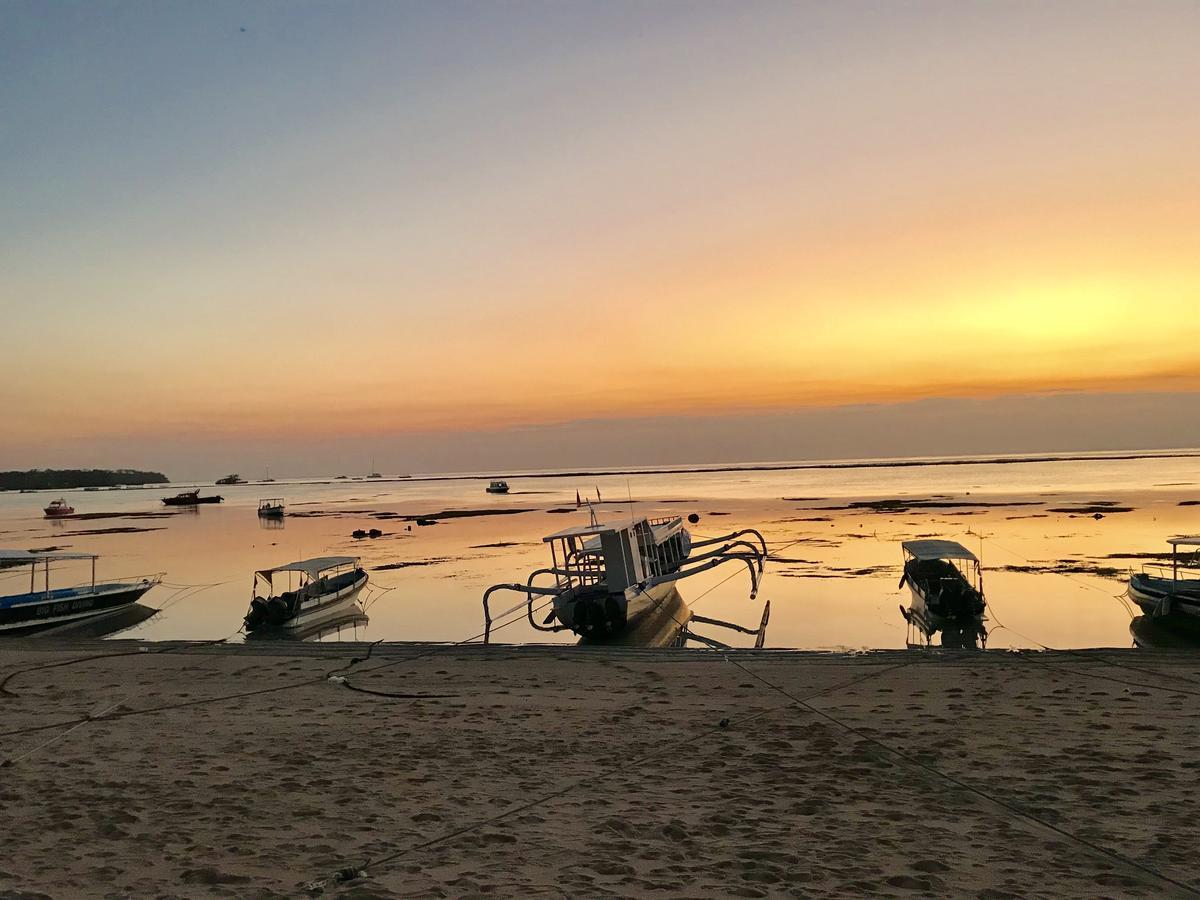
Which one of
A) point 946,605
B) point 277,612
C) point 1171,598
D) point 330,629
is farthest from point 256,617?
point 1171,598

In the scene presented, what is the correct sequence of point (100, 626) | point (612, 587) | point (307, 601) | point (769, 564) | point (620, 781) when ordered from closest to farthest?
point (620, 781), point (612, 587), point (307, 601), point (100, 626), point (769, 564)

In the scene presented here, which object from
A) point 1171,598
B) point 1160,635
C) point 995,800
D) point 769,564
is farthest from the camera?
point 769,564

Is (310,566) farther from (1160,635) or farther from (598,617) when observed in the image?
(1160,635)

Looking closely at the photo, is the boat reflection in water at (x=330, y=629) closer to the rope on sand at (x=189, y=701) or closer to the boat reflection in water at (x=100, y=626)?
the boat reflection in water at (x=100, y=626)

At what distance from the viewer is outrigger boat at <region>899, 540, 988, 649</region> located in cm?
2406

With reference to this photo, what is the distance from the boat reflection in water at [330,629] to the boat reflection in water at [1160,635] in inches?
897

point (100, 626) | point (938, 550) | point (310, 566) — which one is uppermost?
point (938, 550)

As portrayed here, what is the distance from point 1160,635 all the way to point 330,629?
25.3 m

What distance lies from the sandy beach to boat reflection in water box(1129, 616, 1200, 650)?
7.31 m

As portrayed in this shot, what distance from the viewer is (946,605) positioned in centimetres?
2491

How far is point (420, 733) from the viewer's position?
12.2 metres

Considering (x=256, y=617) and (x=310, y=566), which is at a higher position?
(x=310, y=566)

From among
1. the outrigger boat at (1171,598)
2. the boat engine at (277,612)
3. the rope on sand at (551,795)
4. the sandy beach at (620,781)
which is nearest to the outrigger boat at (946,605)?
the outrigger boat at (1171,598)

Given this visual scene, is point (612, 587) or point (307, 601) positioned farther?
point (307, 601)
